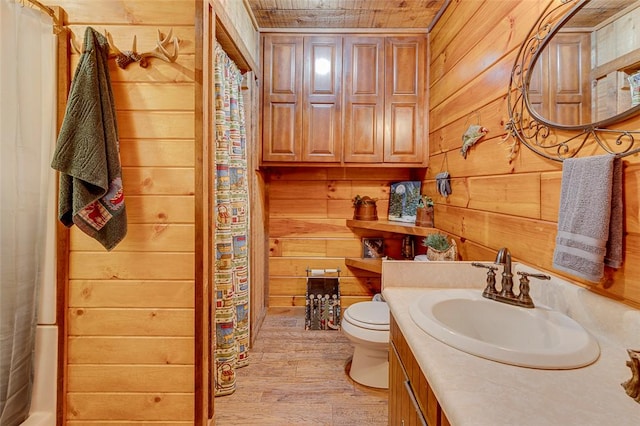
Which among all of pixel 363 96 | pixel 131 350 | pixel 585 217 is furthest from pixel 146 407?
pixel 363 96

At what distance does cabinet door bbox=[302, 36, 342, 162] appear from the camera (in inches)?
97.4

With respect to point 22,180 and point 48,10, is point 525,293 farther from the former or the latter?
point 48,10

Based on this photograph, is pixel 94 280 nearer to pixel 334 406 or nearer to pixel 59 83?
pixel 59 83

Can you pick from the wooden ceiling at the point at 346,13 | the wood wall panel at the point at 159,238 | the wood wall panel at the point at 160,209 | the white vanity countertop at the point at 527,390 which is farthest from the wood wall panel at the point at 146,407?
the wooden ceiling at the point at 346,13

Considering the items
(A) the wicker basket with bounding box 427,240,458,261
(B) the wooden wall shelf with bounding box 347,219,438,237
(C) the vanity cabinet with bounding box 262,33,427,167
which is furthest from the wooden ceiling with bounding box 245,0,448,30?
(A) the wicker basket with bounding box 427,240,458,261

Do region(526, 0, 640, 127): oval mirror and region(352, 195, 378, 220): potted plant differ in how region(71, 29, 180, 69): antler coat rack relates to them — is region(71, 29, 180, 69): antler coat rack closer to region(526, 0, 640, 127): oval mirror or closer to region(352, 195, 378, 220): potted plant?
region(526, 0, 640, 127): oval mirror

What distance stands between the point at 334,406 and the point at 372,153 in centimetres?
184

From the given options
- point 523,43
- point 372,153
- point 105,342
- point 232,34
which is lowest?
point 105,342

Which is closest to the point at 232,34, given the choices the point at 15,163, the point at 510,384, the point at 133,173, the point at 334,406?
the point at 133,173

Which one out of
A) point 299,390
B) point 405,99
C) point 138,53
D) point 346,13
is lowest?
point 299,390

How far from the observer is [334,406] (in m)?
1.70

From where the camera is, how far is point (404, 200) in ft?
8.77

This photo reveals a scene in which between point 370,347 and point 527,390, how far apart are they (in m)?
1.28

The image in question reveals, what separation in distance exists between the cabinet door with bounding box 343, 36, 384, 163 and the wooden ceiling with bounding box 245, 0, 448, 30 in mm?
155
